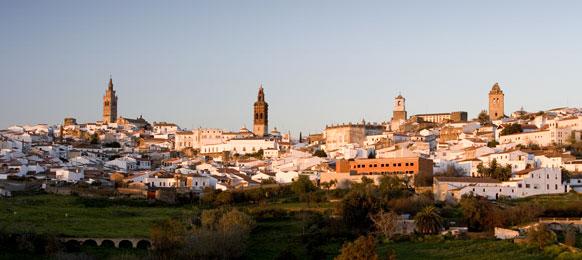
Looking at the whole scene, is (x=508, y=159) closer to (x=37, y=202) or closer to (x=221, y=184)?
(x=221, y=184)

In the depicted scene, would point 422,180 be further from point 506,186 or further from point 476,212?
point 476,212

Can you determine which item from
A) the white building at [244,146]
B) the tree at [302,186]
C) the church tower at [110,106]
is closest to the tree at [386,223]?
the tree at [302,186]

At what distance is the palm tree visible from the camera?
4388 centimetres

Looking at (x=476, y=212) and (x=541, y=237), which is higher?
(x=476, y=212)

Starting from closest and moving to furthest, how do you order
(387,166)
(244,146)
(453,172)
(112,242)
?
(112,242) → (453,172) → (387,166) → (244,146)

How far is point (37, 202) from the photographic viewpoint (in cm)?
5494

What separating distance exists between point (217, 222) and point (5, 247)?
9.81 meters

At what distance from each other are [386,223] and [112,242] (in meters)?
12.8

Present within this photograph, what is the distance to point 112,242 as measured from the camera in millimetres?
44656

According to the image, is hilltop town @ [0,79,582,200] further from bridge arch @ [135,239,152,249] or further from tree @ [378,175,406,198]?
bridge arch @ [135,239,152,249]

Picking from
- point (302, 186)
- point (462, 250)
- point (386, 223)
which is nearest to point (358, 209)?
point (386, 223)

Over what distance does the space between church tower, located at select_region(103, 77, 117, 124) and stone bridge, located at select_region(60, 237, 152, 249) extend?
277 ft

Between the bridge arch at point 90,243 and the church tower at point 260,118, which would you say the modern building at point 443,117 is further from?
Answer: the bridge arch at point 90,243

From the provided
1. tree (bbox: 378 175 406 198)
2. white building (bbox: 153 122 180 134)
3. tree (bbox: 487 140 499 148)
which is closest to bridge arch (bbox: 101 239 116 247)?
tree (bbox: 378 175 406 198)
